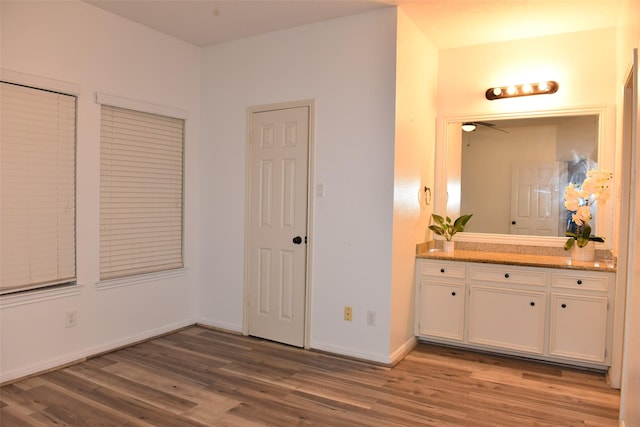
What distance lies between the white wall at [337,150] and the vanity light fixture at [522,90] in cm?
112

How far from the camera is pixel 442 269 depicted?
3.93m

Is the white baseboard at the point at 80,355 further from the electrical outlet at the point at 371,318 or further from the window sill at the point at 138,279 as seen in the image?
the electrical outlet at the point at 371,318

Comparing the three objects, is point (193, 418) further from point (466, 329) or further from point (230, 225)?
point (466, 329)

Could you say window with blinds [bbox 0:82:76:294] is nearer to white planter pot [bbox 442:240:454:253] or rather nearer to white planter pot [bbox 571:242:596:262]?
white planter pot [bbox 442:240:454:253]

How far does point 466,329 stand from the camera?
383 cm

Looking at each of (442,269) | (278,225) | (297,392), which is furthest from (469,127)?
(297,392)

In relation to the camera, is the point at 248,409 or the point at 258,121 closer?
the point at 248,409

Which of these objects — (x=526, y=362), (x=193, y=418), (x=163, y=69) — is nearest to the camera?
(x=193, y=418)

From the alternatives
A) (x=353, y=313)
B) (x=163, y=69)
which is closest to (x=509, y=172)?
(x=353, y=313)

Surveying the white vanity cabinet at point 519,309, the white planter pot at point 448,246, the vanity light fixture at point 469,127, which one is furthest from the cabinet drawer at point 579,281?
the vanity light fixture at point 469,127

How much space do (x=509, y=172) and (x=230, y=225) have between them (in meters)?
2.60

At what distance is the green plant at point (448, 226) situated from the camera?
13.6 feet

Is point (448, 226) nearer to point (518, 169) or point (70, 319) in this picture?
point (518, 169)

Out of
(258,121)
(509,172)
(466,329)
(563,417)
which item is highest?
(258,121)
